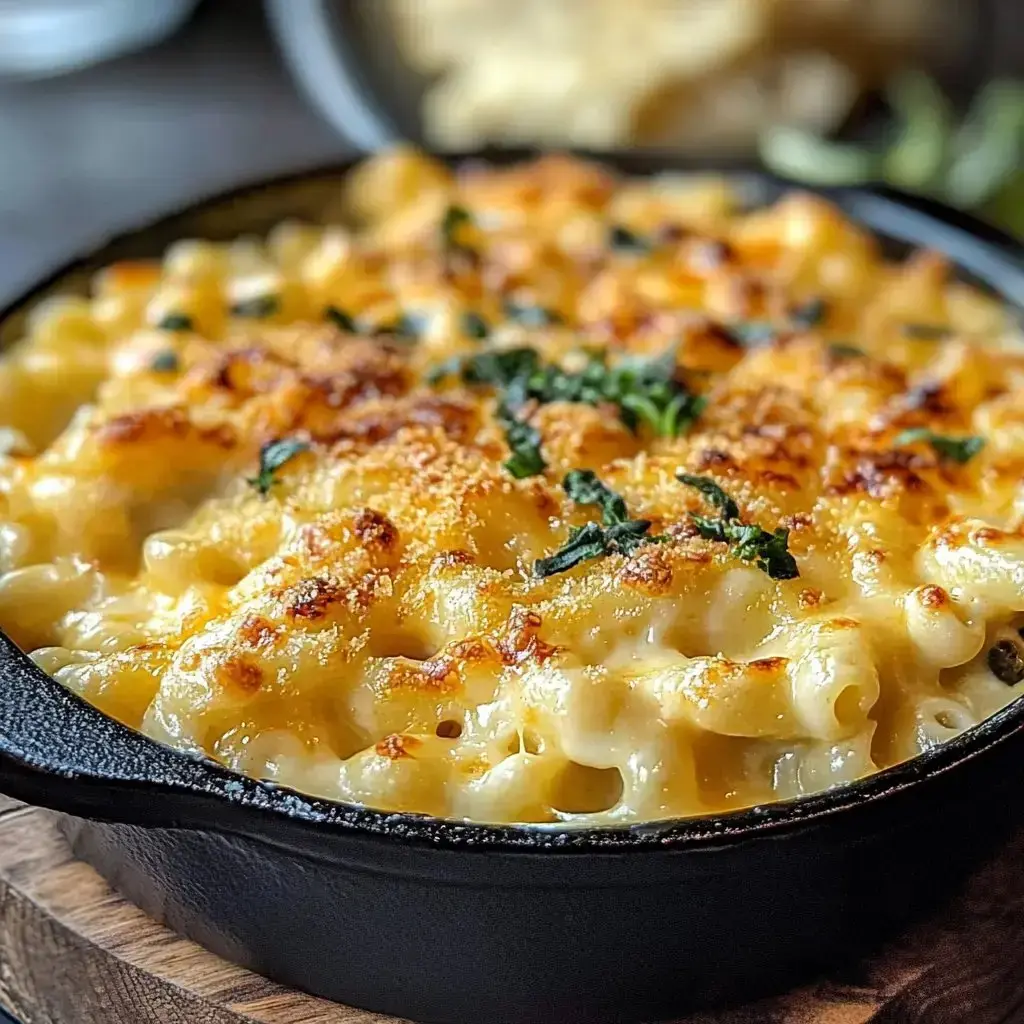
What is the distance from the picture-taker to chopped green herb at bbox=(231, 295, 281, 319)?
261cm

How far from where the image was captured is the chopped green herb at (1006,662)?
1857mm

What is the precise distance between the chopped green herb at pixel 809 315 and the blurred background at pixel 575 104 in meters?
1.01

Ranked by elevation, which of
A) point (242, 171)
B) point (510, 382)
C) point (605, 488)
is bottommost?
point (605, 488)

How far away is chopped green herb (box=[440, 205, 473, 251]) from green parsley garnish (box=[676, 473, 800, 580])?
1087mm

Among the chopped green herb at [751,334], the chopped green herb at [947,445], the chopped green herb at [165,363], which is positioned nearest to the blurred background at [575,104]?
the chopped green herb at [751,334]

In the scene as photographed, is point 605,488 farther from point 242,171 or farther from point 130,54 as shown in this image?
point 130,54

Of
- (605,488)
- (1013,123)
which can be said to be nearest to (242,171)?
(1013,123)

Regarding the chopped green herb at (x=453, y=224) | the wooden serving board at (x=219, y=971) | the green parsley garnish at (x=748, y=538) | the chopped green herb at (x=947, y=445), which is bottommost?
the wooden serving board at (x=219, y=971)

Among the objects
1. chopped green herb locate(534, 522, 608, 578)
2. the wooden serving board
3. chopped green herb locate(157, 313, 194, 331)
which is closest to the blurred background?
chopped green herb locate(157, 313, 194, 331)

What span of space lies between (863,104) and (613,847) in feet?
11.1

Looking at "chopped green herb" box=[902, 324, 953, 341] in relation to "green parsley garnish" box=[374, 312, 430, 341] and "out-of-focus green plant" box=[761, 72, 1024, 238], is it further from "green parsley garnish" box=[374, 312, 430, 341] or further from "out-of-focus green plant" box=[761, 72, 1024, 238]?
"out-of-focus green plant" box=[761, 72, 1024, 238]

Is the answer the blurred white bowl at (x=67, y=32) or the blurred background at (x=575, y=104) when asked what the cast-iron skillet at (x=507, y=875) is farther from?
the blurred white bowl at (x=67, y=32)

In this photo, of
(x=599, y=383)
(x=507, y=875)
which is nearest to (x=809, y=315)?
(x=599, y=383)

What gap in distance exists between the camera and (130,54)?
5457mm
